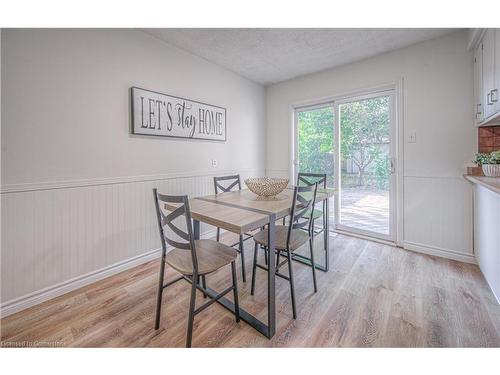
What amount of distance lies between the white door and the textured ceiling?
559 millimetres

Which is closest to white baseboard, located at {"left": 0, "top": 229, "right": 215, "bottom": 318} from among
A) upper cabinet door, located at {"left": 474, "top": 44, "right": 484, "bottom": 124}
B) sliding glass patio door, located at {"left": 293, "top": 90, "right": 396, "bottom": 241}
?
sliding glass patio door, located at {"left": 293, "top": 90, "right": 396, "bottom": 241}

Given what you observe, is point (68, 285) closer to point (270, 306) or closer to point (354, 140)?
point (270, 306)

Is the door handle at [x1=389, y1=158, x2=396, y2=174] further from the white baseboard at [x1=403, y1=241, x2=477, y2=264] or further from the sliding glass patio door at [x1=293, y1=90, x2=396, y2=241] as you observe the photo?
the white baseboard at [x1=403, y1=241, x2=477, y2=264]

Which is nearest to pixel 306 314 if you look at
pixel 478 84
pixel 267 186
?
pixel 267 186

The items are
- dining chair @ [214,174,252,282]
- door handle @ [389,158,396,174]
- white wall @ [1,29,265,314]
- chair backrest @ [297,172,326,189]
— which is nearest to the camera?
white wall @ [1,29,265,314]

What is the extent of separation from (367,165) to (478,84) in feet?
4.18

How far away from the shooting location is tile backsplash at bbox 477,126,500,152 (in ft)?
7.15

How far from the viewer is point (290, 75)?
11.3 ft

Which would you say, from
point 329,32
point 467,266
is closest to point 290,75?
point 329,32

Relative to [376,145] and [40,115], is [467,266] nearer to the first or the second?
[376,145]

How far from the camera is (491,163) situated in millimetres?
1993

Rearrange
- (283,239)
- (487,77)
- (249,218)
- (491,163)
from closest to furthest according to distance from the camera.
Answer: (249,218) → (283,239) → (487,77) → (491,163)

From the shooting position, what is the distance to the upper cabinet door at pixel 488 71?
1.72 m
